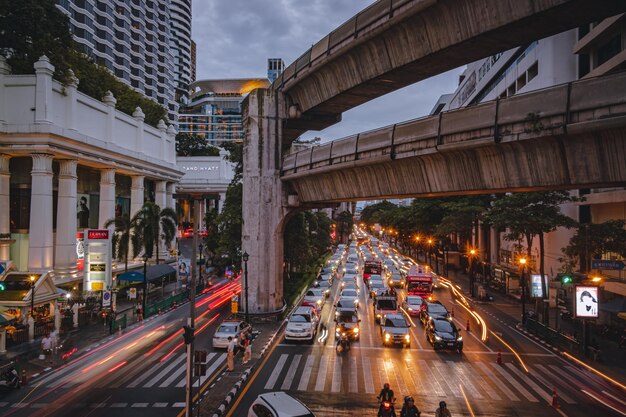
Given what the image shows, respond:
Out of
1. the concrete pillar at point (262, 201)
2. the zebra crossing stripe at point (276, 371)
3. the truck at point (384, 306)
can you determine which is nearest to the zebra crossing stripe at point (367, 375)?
the zebra crossing stripe at point (276, 371)

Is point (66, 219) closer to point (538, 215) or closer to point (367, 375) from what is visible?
point (367, 375)

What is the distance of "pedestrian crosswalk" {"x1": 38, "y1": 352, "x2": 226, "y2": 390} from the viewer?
696 inches

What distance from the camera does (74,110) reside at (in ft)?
118

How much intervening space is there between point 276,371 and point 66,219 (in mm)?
26402

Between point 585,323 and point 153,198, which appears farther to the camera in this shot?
point 153,198

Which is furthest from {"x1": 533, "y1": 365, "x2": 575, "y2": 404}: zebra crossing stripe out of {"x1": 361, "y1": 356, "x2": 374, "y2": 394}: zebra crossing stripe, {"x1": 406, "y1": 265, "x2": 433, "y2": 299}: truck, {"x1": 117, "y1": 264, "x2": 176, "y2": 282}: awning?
{"x1": 117, "y1": 264, "x2": 176, "y2": 282}: awning

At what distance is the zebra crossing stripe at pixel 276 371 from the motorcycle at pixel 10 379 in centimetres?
1003

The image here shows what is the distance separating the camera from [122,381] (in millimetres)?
18141

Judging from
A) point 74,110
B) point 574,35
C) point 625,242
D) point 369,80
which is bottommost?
point 625,242

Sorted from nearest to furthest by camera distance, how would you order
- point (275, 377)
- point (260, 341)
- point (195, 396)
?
point (195, 396), point (275, 377), point (260, 341)

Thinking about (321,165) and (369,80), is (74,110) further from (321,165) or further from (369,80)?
(369,80)

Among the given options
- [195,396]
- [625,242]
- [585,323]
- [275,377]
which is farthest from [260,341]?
[625,242]

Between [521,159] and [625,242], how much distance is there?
18.4m

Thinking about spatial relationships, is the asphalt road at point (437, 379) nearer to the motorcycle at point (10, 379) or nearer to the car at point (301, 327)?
the car at point (301, 327)
